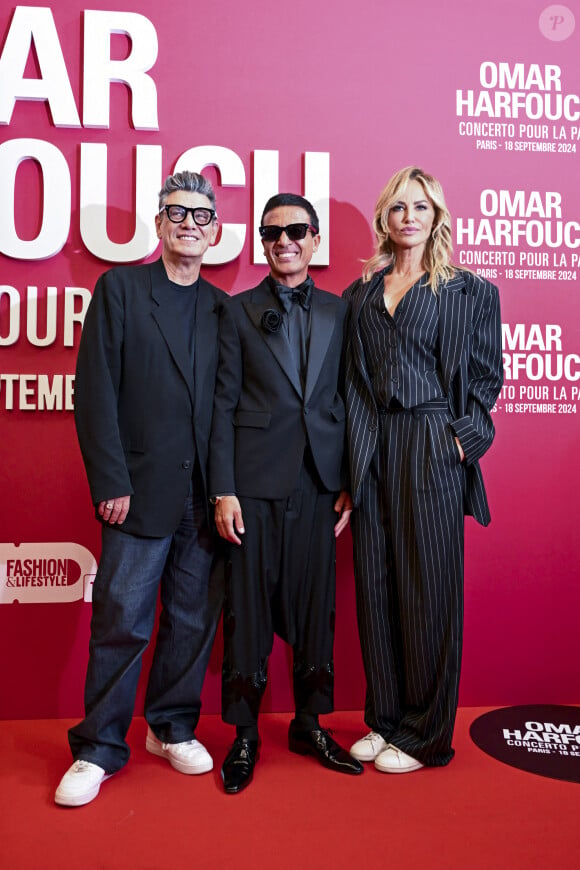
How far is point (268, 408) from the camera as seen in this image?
2619 mm

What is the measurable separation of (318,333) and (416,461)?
56 cm

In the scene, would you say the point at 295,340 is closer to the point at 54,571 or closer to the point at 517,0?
the point at 54,571

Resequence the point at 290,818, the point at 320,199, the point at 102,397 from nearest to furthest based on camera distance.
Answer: the point at 290,818 < the point at 102,397 < the point at 320,199

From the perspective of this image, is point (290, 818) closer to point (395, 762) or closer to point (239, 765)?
point (239, 765)

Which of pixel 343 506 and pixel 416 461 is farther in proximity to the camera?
pixel 343 506

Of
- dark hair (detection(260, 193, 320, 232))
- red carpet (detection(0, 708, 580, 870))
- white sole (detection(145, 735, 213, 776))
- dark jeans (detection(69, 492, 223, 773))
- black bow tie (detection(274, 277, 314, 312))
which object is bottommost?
red carpet (detection(0, 708, 580, 870))

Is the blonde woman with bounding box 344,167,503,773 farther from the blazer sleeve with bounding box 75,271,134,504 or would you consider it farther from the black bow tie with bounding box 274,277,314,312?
the blazer sleeve with bounding box 75,271,134,504

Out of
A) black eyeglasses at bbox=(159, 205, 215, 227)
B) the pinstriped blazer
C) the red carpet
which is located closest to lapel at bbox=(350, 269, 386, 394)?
the pinstriped blazer

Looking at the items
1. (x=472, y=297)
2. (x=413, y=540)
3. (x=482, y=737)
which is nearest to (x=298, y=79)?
(x=472, y=297)

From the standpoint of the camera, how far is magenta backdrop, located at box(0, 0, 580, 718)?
317cm

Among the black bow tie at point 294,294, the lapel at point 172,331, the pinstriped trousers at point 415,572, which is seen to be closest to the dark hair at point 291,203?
the black bow tie at point 294,294

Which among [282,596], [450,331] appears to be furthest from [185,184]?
[282,596]

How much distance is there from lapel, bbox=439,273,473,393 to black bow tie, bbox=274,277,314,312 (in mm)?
470

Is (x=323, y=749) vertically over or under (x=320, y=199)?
under
